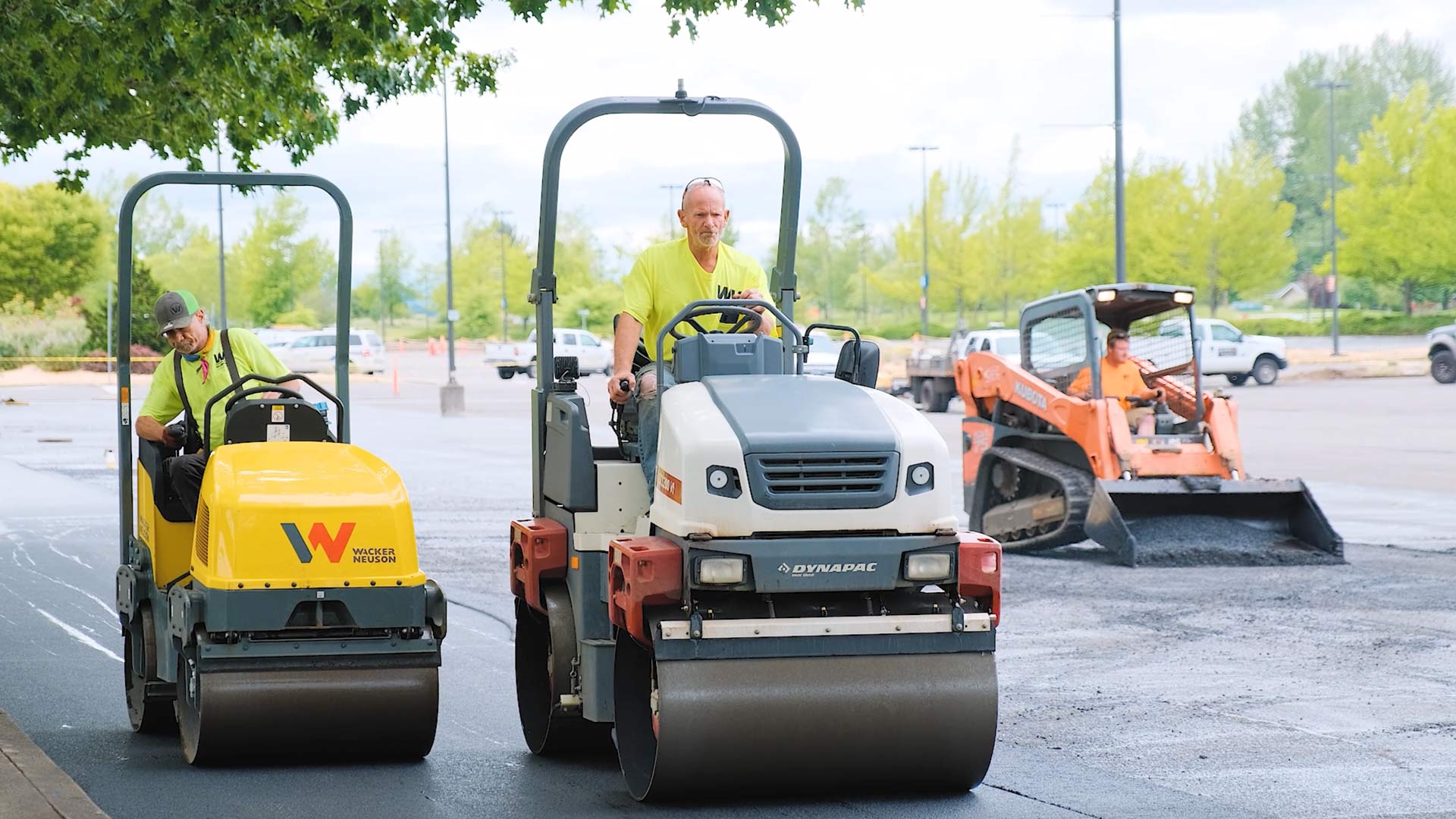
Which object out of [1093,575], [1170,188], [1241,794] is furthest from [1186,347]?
[1170,188]

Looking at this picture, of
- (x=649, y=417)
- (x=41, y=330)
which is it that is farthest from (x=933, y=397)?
(x=41, y=330)

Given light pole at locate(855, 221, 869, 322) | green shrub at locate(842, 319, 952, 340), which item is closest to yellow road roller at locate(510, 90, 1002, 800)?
green shrub at locate(842, 319, 952, 340)

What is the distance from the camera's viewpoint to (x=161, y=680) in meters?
7.68

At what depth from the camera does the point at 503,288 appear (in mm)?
98625

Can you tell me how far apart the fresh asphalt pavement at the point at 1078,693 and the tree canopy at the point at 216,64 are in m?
3.46

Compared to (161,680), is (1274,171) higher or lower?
higher

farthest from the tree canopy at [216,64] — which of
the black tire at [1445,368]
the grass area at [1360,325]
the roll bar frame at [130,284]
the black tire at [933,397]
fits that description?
the grass area at [1360,325]

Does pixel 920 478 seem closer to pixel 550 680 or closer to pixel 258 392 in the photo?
pixel 550 680

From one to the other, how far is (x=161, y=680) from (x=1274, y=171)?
230 ft

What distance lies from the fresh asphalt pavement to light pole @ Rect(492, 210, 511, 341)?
7890cm

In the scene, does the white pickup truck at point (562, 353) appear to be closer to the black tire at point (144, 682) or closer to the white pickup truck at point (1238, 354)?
the white pickup truck at point (1238, 354)

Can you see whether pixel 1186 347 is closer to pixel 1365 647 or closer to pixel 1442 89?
pixel 1365 647

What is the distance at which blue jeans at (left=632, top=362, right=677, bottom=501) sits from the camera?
263 inches

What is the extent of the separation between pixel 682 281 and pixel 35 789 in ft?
9.77
